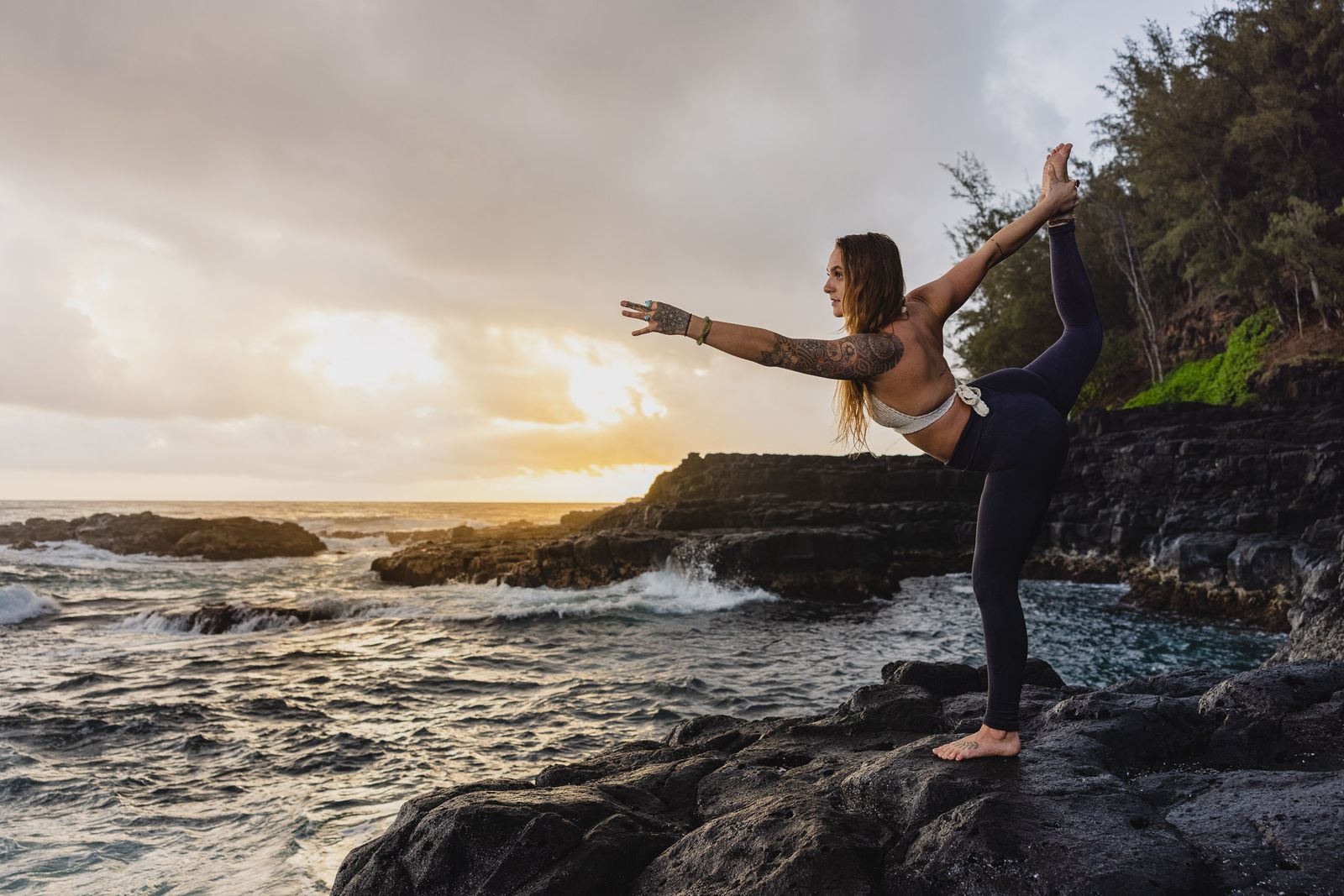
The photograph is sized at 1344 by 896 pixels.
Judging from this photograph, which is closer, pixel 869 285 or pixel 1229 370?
pixel 869 285

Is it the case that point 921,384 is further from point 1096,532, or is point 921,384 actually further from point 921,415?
point 1096,532

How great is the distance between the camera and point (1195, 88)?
33312 mm

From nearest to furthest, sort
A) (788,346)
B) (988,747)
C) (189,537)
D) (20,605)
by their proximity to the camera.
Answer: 1. (788,346)
2. (988,747)
3. (20,605)
4. (189,537)

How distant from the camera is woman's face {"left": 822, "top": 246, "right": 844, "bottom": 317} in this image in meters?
3.40

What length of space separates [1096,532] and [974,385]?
23766 mm

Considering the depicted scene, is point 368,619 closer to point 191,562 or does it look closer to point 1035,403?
point 1035,403

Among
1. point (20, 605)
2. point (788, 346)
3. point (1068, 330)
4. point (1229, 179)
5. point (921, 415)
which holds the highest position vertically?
point (1229, 179)

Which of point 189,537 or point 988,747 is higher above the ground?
point 988,747

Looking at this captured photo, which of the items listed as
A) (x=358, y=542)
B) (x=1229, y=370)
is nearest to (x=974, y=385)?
(x=1229, y=370)

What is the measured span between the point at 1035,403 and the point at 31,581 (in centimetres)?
3411

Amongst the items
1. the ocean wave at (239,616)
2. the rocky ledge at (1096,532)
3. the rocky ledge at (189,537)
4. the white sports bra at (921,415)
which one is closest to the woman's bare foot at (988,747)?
the white sports bra at (921,415)

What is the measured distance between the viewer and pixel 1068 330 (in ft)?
12.0

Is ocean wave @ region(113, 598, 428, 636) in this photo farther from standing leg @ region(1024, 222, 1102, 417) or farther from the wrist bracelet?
standing leg @ region(1024, 222, 1102, 417)

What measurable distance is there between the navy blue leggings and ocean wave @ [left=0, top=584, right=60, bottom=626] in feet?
79.7
